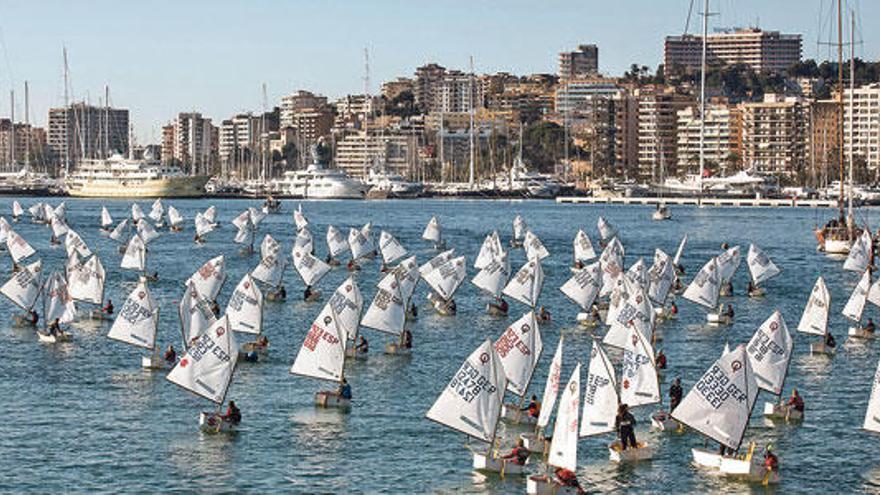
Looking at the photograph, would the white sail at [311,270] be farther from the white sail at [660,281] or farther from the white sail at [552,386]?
the white sail at [552,386]

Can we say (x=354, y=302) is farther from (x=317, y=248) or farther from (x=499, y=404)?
(x=317, y=248)

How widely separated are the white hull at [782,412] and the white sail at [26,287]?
43.8 m

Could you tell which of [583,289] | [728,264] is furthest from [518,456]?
[728,264]

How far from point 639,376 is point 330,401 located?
12.6 m

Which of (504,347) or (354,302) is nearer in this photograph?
(504,347)

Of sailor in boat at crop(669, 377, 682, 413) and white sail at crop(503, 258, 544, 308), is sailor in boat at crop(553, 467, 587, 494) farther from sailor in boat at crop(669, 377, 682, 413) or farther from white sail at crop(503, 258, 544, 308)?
white sail at crop(503, 258, 544, 308)

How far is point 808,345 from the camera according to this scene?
277 feet

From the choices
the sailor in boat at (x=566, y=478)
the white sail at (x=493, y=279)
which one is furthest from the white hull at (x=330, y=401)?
the white sail at (x=493, y=279)

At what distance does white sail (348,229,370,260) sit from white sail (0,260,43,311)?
45.9 m

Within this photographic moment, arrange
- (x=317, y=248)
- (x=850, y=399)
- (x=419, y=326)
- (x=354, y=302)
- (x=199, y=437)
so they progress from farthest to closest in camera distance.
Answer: (x=317, y=248)
(x=419, y=326)
(x=354, y=302)
(x=850, y=399)
(x=199, y=437)

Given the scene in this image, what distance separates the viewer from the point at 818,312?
83.1m

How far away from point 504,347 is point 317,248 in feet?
351

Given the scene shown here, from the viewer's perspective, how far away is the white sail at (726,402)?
177ft

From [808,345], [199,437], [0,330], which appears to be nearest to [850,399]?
[808,345]
